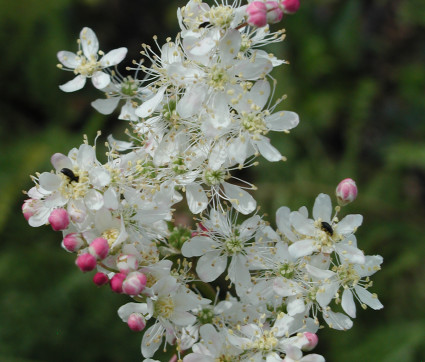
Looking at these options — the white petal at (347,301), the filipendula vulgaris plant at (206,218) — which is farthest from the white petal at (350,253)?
the white petal at (347,301)

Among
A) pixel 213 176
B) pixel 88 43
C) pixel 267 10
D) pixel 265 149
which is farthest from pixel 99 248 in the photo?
pixel 88 43

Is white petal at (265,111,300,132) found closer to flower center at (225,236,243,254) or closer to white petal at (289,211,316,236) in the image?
white petal at (289,211,316,236)

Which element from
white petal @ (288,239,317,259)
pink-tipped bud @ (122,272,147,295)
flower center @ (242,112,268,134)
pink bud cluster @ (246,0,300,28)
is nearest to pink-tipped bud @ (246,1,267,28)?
pink bud cluster @ (246,0,300,28)

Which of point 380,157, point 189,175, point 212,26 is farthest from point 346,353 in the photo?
point 212,26

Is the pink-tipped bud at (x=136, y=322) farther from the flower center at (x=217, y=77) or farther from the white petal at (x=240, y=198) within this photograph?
the flower center at (x=217, y=77)

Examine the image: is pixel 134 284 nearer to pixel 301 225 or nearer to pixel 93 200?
pixel 93 200

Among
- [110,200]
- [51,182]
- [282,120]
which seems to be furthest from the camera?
[282,120]
